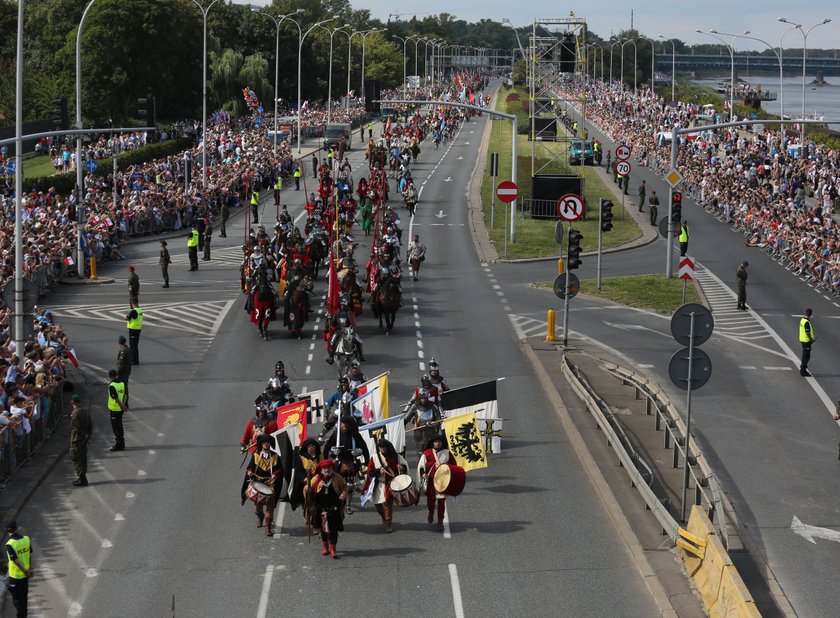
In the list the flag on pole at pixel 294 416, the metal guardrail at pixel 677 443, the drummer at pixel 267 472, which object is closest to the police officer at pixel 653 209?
the metal guardrail at pixel 677 443

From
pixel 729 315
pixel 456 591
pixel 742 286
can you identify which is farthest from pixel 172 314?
pixel 456 591

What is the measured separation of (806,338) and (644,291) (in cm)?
1289

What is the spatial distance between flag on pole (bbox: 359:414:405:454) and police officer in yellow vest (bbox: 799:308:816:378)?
13077mm

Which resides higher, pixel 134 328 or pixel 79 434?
pixel 134 328

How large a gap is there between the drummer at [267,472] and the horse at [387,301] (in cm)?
1608

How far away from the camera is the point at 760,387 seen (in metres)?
31.6

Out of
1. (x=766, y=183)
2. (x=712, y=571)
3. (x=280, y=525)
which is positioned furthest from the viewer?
(x=766, y=183)

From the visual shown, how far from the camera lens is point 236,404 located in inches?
1115

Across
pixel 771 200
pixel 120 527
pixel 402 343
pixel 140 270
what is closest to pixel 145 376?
pixel 402 343

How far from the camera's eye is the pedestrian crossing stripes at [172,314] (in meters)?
37.0

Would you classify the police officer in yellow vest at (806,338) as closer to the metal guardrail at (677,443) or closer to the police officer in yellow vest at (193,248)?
the metal guardrail at (677,443)

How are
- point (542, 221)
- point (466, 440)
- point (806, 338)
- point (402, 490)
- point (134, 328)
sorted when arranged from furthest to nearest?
1. point (542, 221)
2. point (806, 338)
3. point (134, 328)
4. point (466, 440)
5. point (402, 490)

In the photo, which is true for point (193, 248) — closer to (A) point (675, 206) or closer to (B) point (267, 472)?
(A) point (675, 206)

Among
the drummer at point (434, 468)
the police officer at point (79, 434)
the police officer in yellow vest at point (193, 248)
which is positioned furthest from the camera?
the police officer in yellow vest at point (193, 248)
